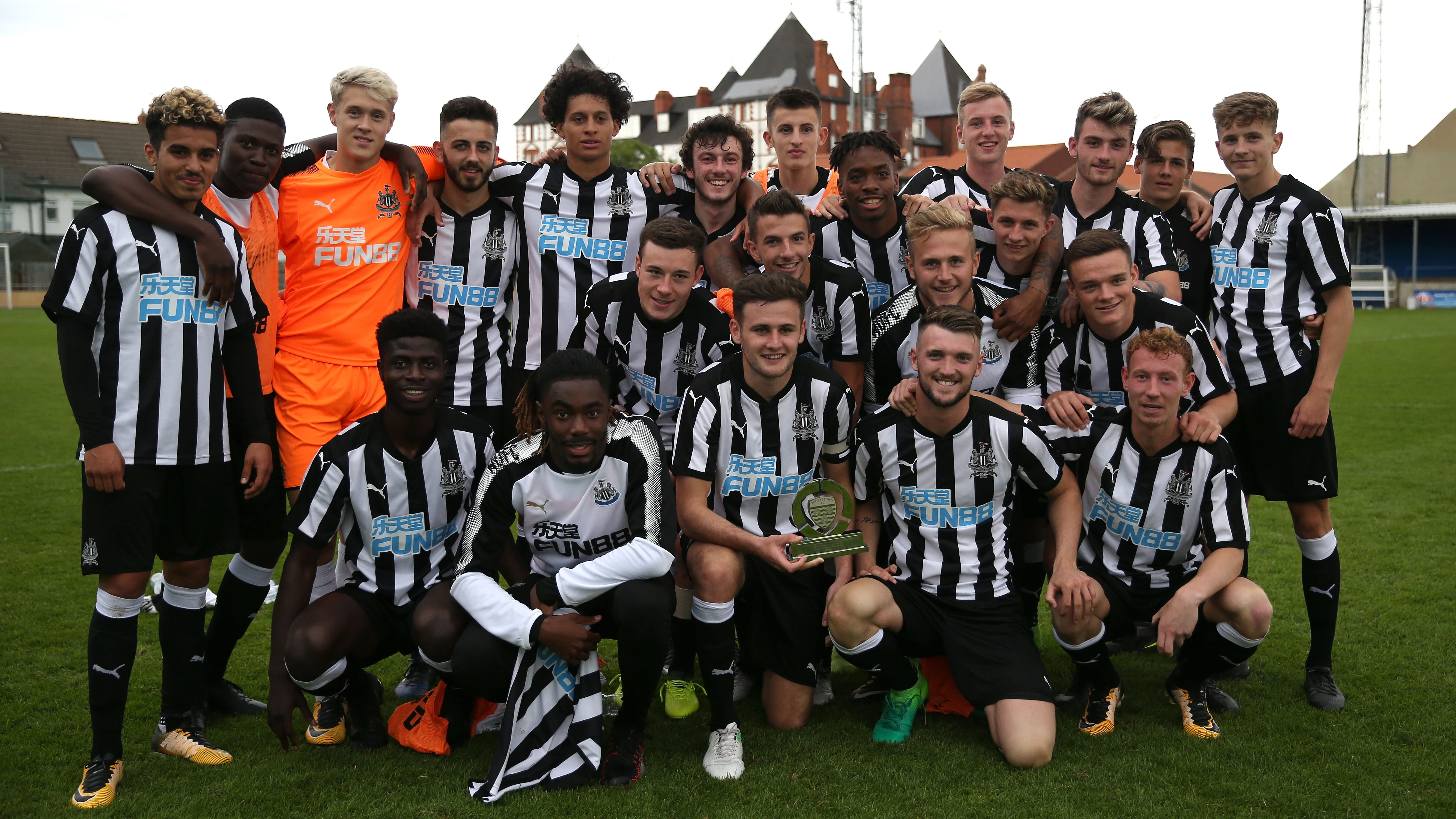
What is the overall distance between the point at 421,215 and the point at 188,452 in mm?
1264

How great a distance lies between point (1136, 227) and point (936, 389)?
1.36 m

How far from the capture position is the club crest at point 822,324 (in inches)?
150

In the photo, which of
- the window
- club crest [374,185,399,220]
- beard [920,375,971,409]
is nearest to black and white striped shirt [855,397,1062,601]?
beard [920,375,971,409]

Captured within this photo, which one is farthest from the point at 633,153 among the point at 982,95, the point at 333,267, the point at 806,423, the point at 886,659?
the point at 886,659

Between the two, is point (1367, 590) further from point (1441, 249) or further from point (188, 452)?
point (1441, 249)

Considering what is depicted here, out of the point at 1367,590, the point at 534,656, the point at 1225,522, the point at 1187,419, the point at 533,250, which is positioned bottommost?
the point at 1367,590

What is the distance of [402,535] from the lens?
10.8ft

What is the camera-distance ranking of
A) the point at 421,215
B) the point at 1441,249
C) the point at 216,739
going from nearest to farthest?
the point at 216,739
the point at 421,215
the point at 1441,249

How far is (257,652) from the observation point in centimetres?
413

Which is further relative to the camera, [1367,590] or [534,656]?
[1367,590]

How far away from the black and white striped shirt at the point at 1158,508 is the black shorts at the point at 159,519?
2.89m

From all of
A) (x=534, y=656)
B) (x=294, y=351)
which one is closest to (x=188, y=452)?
(x=294, y=351)

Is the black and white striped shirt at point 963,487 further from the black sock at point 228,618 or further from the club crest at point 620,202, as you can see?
the black sock at point 228,618

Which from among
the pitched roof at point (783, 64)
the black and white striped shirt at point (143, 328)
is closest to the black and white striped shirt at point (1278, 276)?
the black and white striped shirt at point (143, 328)
